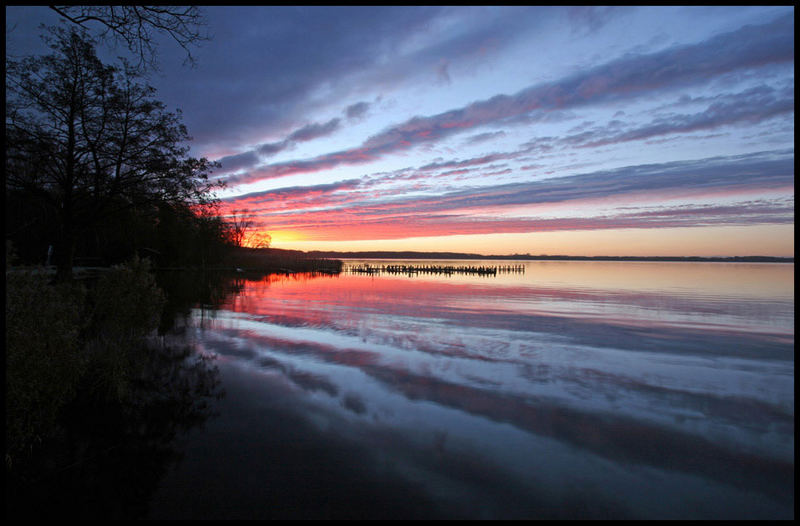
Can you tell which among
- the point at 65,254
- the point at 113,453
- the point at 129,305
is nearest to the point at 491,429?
the point at 113,453

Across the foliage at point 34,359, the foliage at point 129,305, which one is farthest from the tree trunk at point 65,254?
the foliage at point 34,359

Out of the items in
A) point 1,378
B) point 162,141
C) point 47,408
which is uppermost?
point 162,141

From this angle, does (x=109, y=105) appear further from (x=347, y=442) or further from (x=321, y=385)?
(x=347, y=442)

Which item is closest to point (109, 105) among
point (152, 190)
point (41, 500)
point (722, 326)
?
point (152, 190)

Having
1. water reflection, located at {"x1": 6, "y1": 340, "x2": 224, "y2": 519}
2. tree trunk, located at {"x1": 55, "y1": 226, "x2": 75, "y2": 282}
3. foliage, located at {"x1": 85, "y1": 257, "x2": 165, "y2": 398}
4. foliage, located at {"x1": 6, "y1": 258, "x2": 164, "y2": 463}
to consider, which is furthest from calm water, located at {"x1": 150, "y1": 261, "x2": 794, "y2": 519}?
tree trunk, located at {"x1": 55, "y1": 226, "x2": 75, "y2": 282}

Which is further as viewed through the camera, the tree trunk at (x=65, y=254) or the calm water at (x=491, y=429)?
the tree trunk at (x=65, y=254)

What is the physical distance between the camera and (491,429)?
806 cm

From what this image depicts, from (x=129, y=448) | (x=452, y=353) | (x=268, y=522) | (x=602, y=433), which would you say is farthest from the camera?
(x=452, y=353)

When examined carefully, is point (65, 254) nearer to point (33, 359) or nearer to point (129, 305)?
point (129, 305)

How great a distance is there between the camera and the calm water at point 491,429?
19.0 feet

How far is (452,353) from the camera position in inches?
556

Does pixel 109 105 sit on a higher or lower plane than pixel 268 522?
higher

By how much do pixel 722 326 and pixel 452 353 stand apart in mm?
14924

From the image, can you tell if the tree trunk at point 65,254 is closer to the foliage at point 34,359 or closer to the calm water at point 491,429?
the calm water at point 491,429
